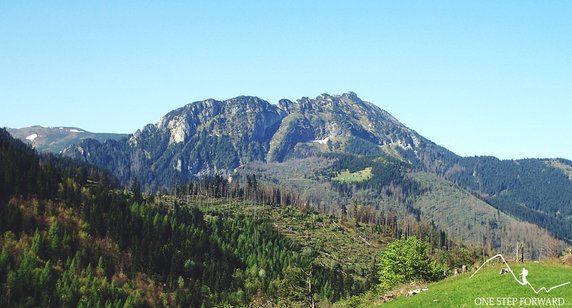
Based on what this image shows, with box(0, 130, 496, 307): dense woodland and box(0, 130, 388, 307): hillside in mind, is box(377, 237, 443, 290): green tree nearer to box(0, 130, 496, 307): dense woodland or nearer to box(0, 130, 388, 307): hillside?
box(0, 130, 496, 307): dense woodland

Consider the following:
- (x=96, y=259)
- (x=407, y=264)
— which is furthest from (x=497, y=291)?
(x=96, y=259)

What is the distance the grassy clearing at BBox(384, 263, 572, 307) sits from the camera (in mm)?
40531

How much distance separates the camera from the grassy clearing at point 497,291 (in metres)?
40.5

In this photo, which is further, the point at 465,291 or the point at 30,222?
the point at 30,222

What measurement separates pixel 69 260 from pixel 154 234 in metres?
41.8

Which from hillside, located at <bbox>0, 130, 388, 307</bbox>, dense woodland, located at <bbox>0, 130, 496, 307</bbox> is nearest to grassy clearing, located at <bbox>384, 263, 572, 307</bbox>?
dense woodland, located at <bbox>0, 130, 496, 307</bbox>

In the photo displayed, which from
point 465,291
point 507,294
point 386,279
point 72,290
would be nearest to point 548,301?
point 507,294

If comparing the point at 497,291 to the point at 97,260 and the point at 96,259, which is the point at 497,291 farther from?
the point at 96,259

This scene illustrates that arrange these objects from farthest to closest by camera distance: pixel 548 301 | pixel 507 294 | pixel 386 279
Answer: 1. pixel 386 279
2. pixel 507 294
3. pixel 548 301

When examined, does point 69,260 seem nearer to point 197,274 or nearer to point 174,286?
point 174,286

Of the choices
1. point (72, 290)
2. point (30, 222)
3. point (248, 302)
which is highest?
point (30, 222)

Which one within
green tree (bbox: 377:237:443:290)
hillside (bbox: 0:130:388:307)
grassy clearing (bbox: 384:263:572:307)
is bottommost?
hillside (bbox: 0:130:388:307)

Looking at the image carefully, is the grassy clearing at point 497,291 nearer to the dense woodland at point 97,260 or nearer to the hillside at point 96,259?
the dense woodland at point 97,260

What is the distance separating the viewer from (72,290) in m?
141
